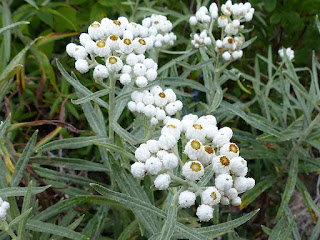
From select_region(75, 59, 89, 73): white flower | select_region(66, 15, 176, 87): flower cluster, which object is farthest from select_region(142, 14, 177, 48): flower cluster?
select_region(75, 59, 89, 73): white flower

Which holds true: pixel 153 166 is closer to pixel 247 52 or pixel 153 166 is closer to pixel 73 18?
pixel 73 18

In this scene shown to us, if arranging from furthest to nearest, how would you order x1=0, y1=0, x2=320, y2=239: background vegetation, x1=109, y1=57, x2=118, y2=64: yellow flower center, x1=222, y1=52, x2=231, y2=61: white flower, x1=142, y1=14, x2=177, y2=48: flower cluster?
x1=142, y1=14, x2=177, y2=48: flower cluster → x1=222, y1=52, x2=231, y2=61: white flower → x1=0, y1=0, x2=320, y2=239: background vegetation → x1=109, y1=57, x2=118, y2=64: yellow flower center

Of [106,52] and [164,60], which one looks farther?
[164,60]

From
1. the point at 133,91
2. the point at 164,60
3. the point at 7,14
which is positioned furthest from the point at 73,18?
the point at 133,91

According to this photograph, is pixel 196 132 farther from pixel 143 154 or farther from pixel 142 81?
pixel 142 81

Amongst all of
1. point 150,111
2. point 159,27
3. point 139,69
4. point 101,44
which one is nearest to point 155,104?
point 150,111

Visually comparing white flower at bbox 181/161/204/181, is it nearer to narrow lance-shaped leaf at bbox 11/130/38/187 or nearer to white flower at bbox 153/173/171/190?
white flower at bbox 153/173/171/190
